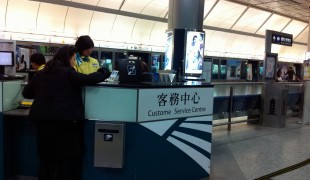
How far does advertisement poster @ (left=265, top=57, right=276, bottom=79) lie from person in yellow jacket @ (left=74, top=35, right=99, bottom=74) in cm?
577

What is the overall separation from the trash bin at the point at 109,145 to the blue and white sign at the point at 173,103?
0.27 metres

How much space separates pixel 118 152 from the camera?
342 cm

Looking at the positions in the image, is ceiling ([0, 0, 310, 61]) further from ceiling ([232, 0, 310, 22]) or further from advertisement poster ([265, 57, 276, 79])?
advertisement poster ([265, 57, 276, 79])

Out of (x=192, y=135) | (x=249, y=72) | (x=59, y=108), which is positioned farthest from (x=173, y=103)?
(x=249, y=72)

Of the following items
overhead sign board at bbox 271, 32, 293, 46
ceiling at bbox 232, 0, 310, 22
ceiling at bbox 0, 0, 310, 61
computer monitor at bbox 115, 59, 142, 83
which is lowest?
computer monitor at bbox 115, 59, 142, 83

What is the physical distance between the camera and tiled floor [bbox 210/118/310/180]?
463cm

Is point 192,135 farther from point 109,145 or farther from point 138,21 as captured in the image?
point 138,21

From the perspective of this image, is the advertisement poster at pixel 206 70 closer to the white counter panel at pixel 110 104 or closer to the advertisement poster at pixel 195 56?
the advertisement poster at pixel 195 56

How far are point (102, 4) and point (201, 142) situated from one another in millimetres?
11887

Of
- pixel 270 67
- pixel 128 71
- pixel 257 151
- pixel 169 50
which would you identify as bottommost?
pixel 257 151

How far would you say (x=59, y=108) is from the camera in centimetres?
321

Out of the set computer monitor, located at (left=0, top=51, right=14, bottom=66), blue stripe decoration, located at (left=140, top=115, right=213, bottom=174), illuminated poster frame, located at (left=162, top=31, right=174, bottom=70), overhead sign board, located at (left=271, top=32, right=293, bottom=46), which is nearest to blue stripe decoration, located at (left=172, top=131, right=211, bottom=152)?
blue stripe decoration, located at (left=140, top=115, right=213, bottom=174)

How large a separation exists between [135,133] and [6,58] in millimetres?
2628

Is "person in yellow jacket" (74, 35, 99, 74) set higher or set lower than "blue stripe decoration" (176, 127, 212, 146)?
higher
